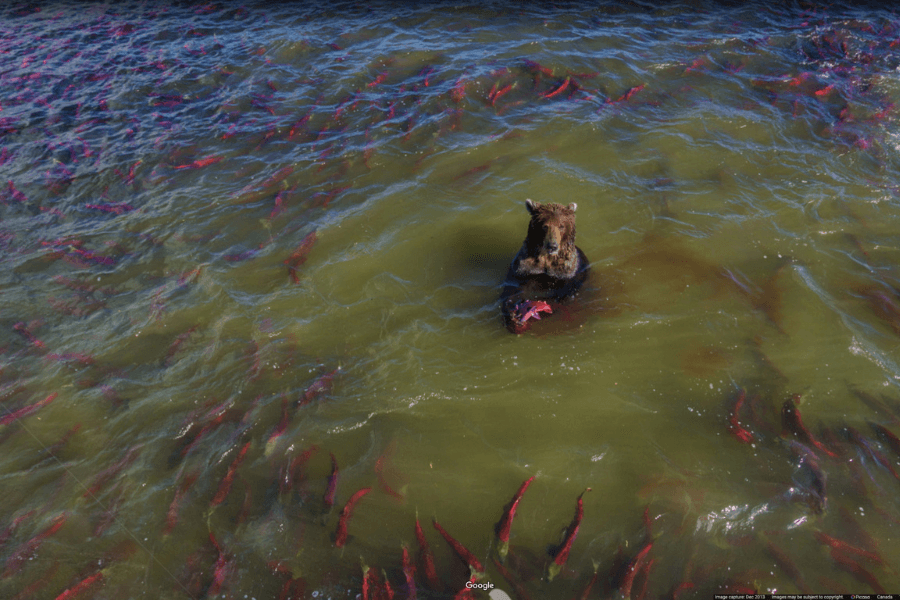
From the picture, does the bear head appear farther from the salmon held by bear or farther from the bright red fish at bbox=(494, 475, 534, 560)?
the bright red fish at bbox=(494, 475, 534, 560)

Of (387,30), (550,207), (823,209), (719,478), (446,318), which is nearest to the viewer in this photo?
(719,478)

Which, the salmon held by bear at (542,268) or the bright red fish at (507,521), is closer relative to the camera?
the bright red fish at (507,521)

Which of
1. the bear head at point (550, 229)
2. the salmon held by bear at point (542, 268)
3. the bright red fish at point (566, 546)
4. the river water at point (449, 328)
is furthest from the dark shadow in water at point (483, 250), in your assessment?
the bright red fish at point (566, 546)

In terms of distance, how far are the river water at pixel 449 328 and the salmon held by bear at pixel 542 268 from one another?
255 mm

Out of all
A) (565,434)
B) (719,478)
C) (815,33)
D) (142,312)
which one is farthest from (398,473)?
(815,33)

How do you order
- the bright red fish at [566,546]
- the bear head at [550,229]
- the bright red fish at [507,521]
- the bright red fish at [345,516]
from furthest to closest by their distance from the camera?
the bear head at [550,229] < the bright red fish at [345,516] < the bright red fish at [507,521] < the bright red fish at [566,546]

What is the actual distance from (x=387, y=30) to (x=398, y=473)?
13.5 meters

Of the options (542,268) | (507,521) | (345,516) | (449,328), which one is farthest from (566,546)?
(542,268)

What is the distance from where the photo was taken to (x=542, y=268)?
6.33 m

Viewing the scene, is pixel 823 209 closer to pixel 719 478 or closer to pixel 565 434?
pixel 719 478

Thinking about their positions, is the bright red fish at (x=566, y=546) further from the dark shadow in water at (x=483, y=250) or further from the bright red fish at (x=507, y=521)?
the dark shadow in water at (x=483, y=250)

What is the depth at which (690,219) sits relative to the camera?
25.6 feet

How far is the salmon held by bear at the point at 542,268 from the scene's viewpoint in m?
5.96

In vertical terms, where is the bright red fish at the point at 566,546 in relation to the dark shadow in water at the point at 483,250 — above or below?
below
